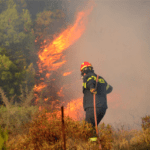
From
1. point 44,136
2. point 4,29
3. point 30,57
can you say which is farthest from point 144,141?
point 4,29

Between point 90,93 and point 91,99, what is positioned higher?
point 90,93

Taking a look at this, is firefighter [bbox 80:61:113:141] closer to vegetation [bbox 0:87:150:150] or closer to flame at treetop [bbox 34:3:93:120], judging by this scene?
vegetation [bbox 0:87:150:150]

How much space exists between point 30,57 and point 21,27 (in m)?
2.40

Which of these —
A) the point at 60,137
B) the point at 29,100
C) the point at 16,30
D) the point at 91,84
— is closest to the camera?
the point at 60,137

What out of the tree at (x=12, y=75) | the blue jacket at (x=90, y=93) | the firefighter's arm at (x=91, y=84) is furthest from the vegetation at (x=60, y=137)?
the tree at (x=12, y=75)

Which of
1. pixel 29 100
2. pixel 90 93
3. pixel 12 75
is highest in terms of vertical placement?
pixel 12 75

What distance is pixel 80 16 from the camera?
1770 cm

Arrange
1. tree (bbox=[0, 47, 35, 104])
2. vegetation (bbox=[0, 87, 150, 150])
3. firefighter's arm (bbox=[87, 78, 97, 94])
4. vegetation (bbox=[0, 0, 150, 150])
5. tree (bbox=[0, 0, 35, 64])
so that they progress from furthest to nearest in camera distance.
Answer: tree (bbox=[0, 0, 35, 64]) → tree (bbox=[0, 47, 35, 104]) → firefighter's arm (bbox=[87, 78, 97, 94]) → vegetation (bbox=[0, 0, 150, 150]) → vegetation (bbox=[0, 87, 150, 150])

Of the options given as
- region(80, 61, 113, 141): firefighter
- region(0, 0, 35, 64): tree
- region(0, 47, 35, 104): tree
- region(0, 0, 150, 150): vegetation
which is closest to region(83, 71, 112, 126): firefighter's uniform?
region(80, 61, 113, 141): firefighter

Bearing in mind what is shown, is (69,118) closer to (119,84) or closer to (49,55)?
(49,55)

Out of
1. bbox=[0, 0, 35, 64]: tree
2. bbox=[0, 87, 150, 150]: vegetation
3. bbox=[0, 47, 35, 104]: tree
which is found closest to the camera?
bbox=[0, 87, 150, 150]: vegetation

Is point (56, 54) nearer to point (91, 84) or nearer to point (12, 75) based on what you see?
point (12, 75)

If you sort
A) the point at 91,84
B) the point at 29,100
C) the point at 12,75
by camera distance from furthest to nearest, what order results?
the point at 12,75 → the point at 29,100 → the point at 91,84

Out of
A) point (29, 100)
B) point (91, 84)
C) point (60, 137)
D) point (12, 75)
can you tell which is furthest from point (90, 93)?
point (12, 75)
